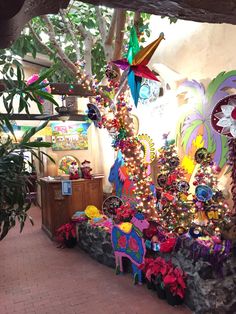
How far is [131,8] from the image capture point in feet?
4.45

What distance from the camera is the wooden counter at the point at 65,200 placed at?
6.18 m

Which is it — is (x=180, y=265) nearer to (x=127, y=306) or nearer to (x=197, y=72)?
(x=127, y=306)

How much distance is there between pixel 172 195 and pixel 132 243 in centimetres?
85

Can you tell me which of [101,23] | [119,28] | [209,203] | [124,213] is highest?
[101,23]

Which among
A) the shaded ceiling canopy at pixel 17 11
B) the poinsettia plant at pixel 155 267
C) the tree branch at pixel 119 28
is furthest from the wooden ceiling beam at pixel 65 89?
the shaded ceiling canopy at pixel 17 11

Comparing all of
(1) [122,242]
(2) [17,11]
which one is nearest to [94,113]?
(1) [122,242]

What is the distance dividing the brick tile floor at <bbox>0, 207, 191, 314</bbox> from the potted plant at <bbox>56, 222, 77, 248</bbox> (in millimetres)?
159

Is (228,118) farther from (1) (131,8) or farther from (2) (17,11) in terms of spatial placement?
(2) (17,11)

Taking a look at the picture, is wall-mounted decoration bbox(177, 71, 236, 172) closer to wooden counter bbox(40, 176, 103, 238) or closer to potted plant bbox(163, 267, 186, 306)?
potted plant bbox(163, 267, 186, 306)

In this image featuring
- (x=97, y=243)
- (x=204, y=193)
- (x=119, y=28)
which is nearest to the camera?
(x=204, y=193)

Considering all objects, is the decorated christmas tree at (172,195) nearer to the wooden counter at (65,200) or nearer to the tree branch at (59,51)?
the tree branch at (59,51)

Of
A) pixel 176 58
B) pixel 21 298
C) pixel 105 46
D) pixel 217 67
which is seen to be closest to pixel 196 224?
pixel 217 67

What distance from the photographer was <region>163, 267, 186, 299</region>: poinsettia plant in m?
3.33

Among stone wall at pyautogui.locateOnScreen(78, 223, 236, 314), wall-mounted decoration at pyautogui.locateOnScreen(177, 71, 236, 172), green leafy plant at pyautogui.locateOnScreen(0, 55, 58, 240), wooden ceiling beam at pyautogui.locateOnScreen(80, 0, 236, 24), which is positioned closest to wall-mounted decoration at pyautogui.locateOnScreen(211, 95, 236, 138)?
wall-mounted decoration at pyautogui.locateOnScreen(177, 71, 236, 172)
